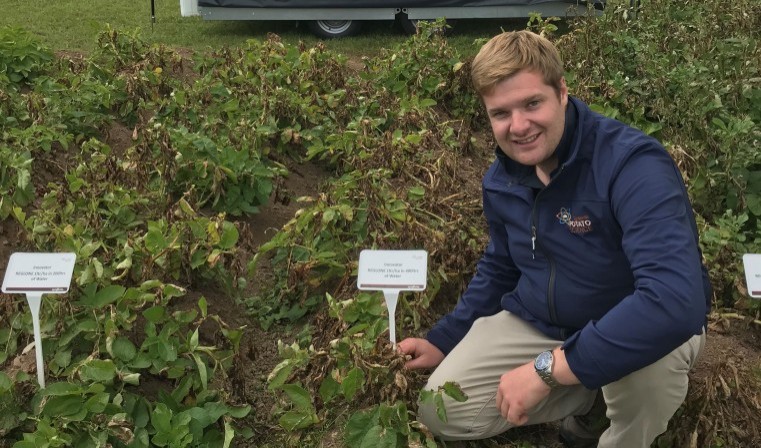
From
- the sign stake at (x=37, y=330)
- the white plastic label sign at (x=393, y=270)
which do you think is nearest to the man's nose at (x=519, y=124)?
the white plastic label sign at (x=393, y=270)

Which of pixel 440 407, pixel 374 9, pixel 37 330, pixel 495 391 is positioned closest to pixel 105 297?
pixel 37 330

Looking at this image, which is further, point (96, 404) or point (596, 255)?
point (96, 404)

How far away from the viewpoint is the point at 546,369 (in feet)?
7.50

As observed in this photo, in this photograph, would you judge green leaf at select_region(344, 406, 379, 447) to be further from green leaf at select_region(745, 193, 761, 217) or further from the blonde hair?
green leaf at select_region(745, 193, 761, 217)

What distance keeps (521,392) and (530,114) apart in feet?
2.42

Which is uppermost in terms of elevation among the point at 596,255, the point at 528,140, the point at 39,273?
the point at 528,140

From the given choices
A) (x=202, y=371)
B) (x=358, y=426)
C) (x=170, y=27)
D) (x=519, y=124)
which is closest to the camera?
(x=519, y=124)

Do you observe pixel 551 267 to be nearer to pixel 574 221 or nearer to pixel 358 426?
pixel 574 221

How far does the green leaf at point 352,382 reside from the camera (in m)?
2.60

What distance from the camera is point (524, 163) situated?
2.46 meters

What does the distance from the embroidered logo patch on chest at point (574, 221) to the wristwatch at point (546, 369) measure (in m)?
0.34

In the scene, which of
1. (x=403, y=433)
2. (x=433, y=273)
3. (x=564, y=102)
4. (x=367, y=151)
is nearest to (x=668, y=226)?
(x=564, y=102)

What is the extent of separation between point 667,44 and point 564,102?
10.2ft

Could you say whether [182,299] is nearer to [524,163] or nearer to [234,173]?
[234,173]
